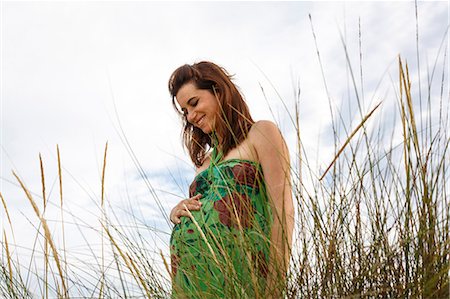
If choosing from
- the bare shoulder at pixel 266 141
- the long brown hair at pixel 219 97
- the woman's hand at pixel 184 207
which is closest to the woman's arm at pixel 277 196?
the bare shoulder at pixel 266 141

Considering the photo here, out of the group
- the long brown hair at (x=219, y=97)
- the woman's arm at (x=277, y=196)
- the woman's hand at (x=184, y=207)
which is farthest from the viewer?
the long brown hair at (x=219, y=97)

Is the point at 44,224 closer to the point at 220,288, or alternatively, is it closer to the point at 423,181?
the point at 220,288

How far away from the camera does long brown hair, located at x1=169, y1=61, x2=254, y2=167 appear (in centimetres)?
209

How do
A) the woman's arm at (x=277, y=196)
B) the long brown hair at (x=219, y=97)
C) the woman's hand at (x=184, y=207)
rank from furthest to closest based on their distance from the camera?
the long brown hair at (x=219, y=97) < the woman's hand at (x=184, y=207) < the woman's arm at (x=277, y=196)

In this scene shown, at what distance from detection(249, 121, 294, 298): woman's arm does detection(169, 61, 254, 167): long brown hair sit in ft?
0.46

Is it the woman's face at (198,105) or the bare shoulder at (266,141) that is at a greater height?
the woman's face at (198,105)

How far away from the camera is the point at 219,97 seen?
2.14 metres

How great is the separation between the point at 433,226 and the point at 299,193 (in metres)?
0.28

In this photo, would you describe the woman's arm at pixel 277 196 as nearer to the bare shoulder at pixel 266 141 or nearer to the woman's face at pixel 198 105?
the bare shoulder at pixel 266 141

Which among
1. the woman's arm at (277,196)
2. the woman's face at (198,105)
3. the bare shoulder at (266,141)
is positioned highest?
the woman's face at (198,105)

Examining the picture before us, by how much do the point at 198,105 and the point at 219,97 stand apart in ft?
0.28

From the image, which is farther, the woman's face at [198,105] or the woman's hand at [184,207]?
the woman's face at [198,105]

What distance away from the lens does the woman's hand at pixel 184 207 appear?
6.02 feet

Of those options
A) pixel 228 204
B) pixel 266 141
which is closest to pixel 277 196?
pixel 228 204
